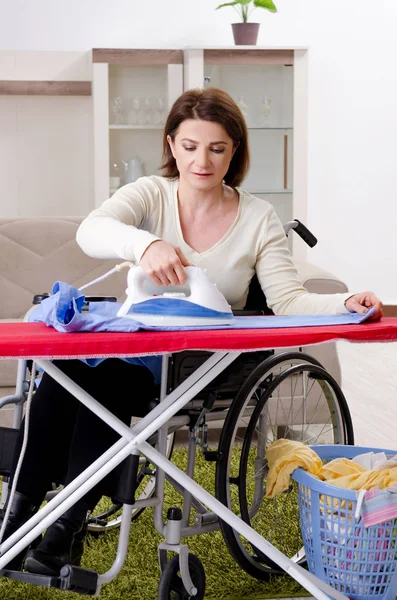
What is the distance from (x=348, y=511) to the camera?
1.82 metres

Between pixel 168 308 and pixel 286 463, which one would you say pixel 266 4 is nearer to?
pixel 286 463

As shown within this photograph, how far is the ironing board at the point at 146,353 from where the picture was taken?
4.81 ft

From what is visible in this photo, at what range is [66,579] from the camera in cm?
171

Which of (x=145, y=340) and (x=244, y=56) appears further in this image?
(x=244, y=56)

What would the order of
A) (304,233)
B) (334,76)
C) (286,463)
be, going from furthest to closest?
1. (334,76)
2. (304,233)
3. (286,463)

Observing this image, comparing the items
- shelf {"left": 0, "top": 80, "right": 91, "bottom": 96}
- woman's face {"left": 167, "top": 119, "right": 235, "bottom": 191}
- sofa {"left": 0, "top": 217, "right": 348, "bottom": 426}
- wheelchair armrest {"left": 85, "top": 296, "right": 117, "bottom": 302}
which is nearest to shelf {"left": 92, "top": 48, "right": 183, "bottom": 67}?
shelf {"left": 0, "top": 80, "right": 91, "bottom": 96}

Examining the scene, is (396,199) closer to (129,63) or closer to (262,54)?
(262,54)

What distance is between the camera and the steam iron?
166 centimetres

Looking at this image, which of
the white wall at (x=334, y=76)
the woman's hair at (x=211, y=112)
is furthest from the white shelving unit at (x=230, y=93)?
the woman's hair at (x=211, y=112)

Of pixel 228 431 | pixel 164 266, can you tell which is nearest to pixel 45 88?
pixel 228 431

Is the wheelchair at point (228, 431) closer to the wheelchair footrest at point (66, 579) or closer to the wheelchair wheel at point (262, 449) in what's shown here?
the wheelchair wheel at point (262, 449)

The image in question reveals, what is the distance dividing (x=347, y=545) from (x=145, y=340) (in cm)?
65

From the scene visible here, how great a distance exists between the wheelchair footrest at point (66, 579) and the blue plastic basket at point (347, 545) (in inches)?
17.8

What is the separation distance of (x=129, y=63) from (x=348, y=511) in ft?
11.9
